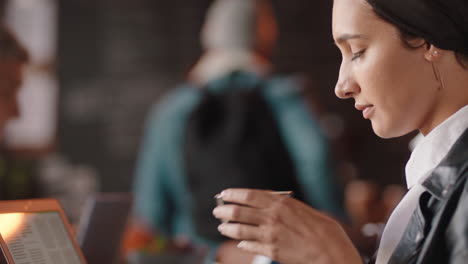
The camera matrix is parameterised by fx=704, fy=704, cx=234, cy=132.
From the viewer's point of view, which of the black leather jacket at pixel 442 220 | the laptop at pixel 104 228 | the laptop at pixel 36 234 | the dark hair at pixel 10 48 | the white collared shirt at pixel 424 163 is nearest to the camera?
the black leather jacket at pixel 442 220

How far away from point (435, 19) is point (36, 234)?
74 cm

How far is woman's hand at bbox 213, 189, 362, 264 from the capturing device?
922 millimetres

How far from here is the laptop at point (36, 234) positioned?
1140mm

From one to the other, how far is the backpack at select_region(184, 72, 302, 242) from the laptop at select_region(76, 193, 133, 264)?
2.52 ft

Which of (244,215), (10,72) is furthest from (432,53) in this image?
(10,72)

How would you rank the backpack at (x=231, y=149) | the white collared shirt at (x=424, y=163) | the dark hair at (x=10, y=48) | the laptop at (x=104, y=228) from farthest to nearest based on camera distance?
the backpack at (x=231, y=149) → the dark hair at (x=10, y=48) → the laptop at (x=104, y=228) → the white collared shirt at (x=424, y=163)

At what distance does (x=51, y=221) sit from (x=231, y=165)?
120cm

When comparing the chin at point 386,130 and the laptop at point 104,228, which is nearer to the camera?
the chin at point 386,130

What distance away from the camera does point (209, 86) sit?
106 inches

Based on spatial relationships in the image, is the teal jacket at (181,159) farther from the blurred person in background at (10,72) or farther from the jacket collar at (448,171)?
the jacket collar at (448,171)

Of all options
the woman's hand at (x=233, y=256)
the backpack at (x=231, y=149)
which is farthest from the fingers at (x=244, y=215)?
the backpack at (x=231, y=149)

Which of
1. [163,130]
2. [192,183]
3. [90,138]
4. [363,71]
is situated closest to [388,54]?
[363,71]

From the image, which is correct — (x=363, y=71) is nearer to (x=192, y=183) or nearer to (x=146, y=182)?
(x=192, y=183)

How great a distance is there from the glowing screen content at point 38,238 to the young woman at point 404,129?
1.24 ft
